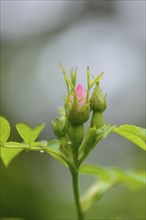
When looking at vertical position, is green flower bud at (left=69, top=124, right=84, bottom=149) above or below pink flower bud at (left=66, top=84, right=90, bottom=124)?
below

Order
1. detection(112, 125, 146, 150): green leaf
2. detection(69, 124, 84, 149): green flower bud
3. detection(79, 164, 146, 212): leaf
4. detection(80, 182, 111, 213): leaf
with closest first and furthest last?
detection(112, 125, 146, 150): green leaf
detection(69, 124, 84, 149): green flower bud
detection(80, 182, 111, 213): leaf
detection(79, 164, 146, 212): leaf

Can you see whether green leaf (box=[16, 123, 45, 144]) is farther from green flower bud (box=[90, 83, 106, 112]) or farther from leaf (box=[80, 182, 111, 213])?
leaf (box=[80, 182, 111, 213])

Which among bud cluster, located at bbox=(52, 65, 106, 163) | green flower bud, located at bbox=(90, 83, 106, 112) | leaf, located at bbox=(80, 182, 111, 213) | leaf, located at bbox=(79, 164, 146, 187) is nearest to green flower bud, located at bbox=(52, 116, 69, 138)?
bud cluster, located at bbox=(52, 65, 106, 163)

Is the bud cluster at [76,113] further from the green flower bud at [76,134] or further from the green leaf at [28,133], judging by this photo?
the green leaf at [28,133]

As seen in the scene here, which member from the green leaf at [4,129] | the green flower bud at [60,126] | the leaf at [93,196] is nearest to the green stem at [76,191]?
the leaf at [93,196]

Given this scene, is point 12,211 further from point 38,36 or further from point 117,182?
point 38,36

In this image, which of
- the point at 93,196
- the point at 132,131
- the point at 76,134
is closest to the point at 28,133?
the point at 76,134
